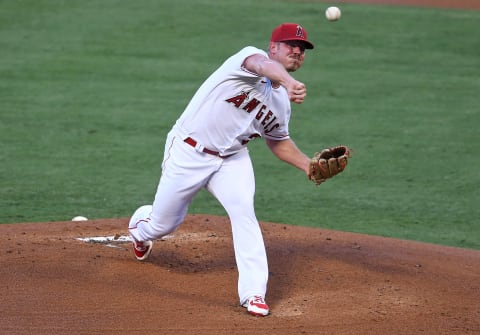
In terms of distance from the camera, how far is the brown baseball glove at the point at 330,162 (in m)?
5.54

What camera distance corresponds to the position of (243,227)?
18.4ft

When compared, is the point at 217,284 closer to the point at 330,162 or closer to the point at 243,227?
the point at 243,227

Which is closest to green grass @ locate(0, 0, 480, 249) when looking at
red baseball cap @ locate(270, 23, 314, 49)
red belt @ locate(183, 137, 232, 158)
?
red belt @ locate(183, 137, 232, 158)

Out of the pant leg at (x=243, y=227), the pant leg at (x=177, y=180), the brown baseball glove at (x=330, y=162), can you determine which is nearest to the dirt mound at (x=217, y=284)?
the pant leg at (x=243, y=227)

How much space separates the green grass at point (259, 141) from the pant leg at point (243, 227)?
10.6 feet

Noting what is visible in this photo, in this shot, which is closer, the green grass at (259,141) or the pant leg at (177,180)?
the pant leg at (177,180)

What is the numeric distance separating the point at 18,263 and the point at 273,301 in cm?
180

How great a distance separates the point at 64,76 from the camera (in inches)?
570

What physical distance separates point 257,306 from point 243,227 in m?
0.52

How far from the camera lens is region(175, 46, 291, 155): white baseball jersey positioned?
18.2 feet

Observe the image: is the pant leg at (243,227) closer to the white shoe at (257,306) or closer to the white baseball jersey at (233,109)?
the white shoe at (257,306)

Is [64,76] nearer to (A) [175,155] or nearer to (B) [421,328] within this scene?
(A) [175,155]

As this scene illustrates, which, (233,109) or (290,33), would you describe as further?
(233,109)

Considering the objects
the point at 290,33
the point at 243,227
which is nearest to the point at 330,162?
the point at 243,227
